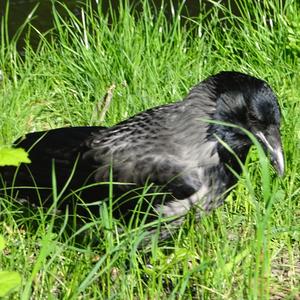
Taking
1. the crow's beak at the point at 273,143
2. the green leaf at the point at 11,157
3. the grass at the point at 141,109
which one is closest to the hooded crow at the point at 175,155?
the crow's beak at the point at 273,143

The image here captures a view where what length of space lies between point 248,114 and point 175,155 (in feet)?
1.19

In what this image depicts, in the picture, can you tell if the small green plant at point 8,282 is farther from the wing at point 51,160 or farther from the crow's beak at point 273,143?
the crow's beak at point 273,143

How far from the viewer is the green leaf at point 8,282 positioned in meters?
3.07

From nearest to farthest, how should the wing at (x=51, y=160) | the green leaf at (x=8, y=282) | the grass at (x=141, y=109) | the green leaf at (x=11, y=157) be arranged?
the green leaf at (x=8, y=282)
the green leaf at (x=11, y=157)
the grass at (x=141, y=109)
the wing at (x=51, y=160)

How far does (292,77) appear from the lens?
5.64 meters

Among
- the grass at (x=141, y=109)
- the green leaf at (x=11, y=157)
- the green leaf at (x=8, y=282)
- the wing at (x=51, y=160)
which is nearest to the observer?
the green leaf at (x=8, y=282)

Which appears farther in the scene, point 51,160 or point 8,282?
point 51,160

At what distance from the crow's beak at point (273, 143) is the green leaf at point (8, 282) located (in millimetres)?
1540

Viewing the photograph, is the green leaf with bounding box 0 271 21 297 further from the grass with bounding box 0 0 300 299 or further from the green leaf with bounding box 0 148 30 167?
the green leaf with bounding box 0 148 30 167

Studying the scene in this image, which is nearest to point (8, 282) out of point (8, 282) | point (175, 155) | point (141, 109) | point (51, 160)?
point (8, 282)

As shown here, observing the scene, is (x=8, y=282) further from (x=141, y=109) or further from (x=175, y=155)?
(x=141, y=109)

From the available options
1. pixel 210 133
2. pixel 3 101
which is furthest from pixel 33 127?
pixel 210 133

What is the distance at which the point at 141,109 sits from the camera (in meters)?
5.34

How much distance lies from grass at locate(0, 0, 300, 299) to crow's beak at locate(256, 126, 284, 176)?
0.17 m
